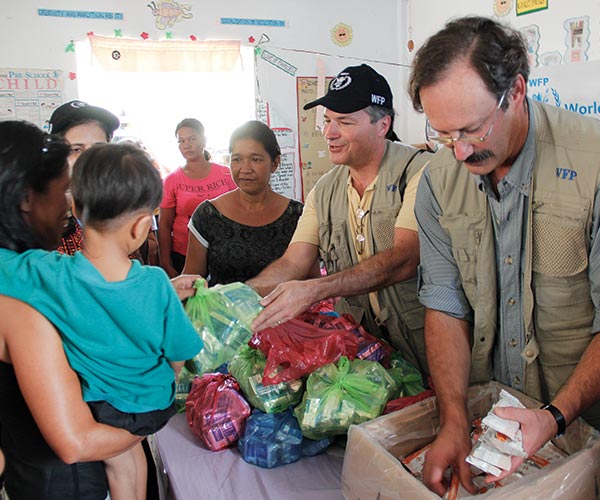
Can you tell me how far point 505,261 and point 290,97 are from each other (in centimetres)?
405

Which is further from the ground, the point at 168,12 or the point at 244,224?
the point at 168,12

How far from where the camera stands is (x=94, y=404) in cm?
112

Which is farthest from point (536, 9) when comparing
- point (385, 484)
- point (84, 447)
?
point (84, 447)

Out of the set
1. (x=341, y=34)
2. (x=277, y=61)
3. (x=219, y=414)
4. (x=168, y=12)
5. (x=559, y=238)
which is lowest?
(x=219, y=414)

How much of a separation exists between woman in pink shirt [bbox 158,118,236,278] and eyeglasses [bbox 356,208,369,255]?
2.25 m

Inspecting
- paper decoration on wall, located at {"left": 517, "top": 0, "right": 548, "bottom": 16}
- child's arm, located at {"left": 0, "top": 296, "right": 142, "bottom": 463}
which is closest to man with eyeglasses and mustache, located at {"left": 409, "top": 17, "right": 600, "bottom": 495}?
child's arm, located at {"left": 0, "top": 296, "right": 142, "bottom": 463}

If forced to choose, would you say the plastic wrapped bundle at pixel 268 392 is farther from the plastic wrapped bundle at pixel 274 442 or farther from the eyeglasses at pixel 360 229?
the eyeglasses at pixel 360 229

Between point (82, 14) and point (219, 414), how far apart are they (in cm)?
400

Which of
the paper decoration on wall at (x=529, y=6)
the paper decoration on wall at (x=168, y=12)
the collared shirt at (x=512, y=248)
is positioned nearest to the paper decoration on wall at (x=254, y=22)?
the paper decoration on wall at (x=168, y=12)

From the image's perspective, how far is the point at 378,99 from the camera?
2.01 meters

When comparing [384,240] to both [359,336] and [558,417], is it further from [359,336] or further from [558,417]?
[558,417]

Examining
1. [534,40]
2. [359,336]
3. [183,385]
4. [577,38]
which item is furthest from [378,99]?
[534,40]

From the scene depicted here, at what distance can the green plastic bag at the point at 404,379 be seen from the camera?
147 centimetres

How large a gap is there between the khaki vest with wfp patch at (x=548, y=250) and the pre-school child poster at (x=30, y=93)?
153 inches
